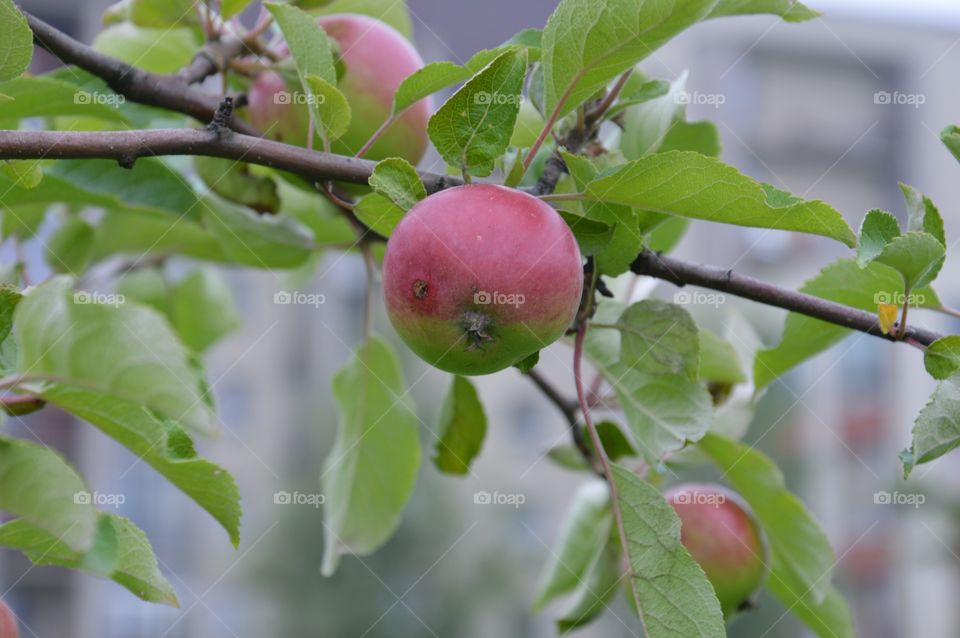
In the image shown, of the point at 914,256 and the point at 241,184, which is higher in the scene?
the point at 914,256

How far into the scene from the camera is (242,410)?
39.3ft

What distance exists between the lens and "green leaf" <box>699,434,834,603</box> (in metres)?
0.70

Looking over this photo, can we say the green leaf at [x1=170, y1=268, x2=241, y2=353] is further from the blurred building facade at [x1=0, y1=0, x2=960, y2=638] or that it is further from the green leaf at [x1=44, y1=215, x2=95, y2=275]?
the blurred building facade at [x1=0, y1=0, x2=960, y2=638]

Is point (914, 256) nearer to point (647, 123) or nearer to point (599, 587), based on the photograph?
point (647, 123)

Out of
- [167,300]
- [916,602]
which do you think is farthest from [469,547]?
[167,300]

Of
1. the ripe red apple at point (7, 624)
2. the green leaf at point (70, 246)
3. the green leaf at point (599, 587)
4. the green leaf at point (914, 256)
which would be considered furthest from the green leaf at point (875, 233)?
the green leaf at point (70, 246)

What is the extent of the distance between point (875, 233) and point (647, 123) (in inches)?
8.3

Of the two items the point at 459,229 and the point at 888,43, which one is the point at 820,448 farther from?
the point at 459,229

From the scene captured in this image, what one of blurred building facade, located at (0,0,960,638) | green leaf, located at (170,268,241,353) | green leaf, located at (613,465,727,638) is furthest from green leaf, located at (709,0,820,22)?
Result: blurred building facade, located at (0,0,960,638)

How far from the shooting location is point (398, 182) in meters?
0.46

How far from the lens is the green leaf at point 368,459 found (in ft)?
2.50

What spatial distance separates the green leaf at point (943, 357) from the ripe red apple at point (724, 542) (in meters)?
0.29

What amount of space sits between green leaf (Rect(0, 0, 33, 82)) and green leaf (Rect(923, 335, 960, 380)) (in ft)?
1.54

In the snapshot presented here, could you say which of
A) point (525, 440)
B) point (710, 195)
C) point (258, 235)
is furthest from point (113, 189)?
point (525, 440)
